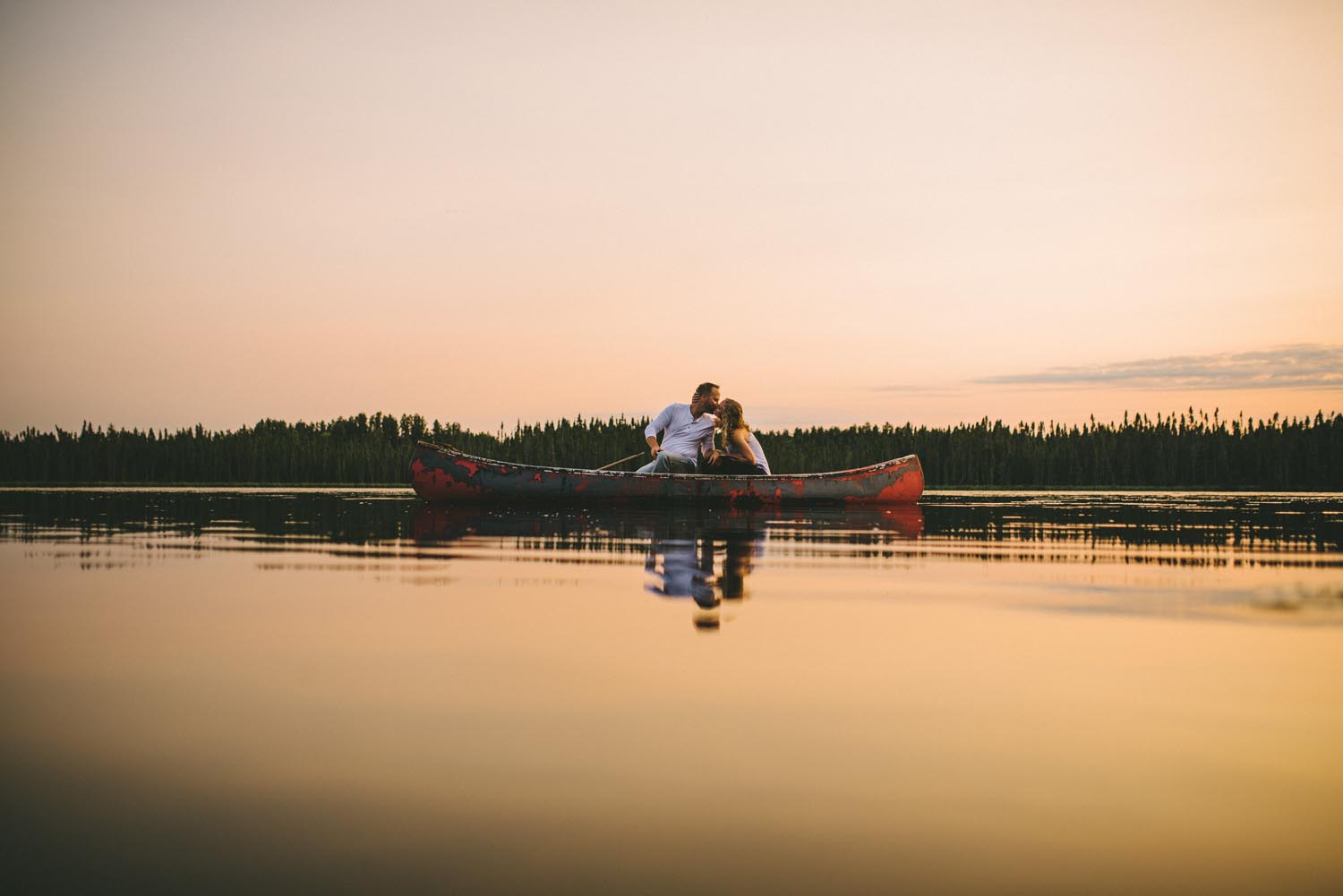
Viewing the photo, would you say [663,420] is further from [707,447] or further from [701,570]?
[701,570]

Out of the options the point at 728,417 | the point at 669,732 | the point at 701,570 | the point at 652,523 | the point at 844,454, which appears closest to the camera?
the point at 669,732

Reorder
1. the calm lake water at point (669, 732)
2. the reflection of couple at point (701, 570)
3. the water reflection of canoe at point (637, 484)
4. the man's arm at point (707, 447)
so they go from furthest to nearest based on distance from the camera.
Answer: the man's arm at point (707, 447), the water reflection of canoe at point (637, 484), the reflection of couple at point (701, 570), the calm lake water at point (669, 732)

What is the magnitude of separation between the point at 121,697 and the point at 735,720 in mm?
2210

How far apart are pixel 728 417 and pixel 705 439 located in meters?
0.97

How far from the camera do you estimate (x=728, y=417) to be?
2016 cm

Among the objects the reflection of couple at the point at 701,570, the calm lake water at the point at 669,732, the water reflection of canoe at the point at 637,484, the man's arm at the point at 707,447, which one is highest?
the man's arm at the point at 707,447

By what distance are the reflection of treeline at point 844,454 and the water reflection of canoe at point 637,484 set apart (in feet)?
57.9

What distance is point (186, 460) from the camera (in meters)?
40.8

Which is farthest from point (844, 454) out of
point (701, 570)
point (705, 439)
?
point (701, 570)

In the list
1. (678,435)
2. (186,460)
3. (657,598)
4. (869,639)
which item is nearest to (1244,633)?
(869,639)

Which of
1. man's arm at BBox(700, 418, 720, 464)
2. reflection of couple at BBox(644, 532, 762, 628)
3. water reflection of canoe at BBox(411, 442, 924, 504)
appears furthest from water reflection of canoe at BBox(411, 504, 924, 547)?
man's arm at BBox(700, 418, 720, 464)

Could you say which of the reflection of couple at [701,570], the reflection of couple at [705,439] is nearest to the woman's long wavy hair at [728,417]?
the reflection of couple at [705,439]

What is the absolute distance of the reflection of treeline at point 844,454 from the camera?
3881 cm

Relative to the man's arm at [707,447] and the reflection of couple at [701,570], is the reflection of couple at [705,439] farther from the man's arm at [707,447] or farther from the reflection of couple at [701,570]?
the reflection of couple at [701,570]
